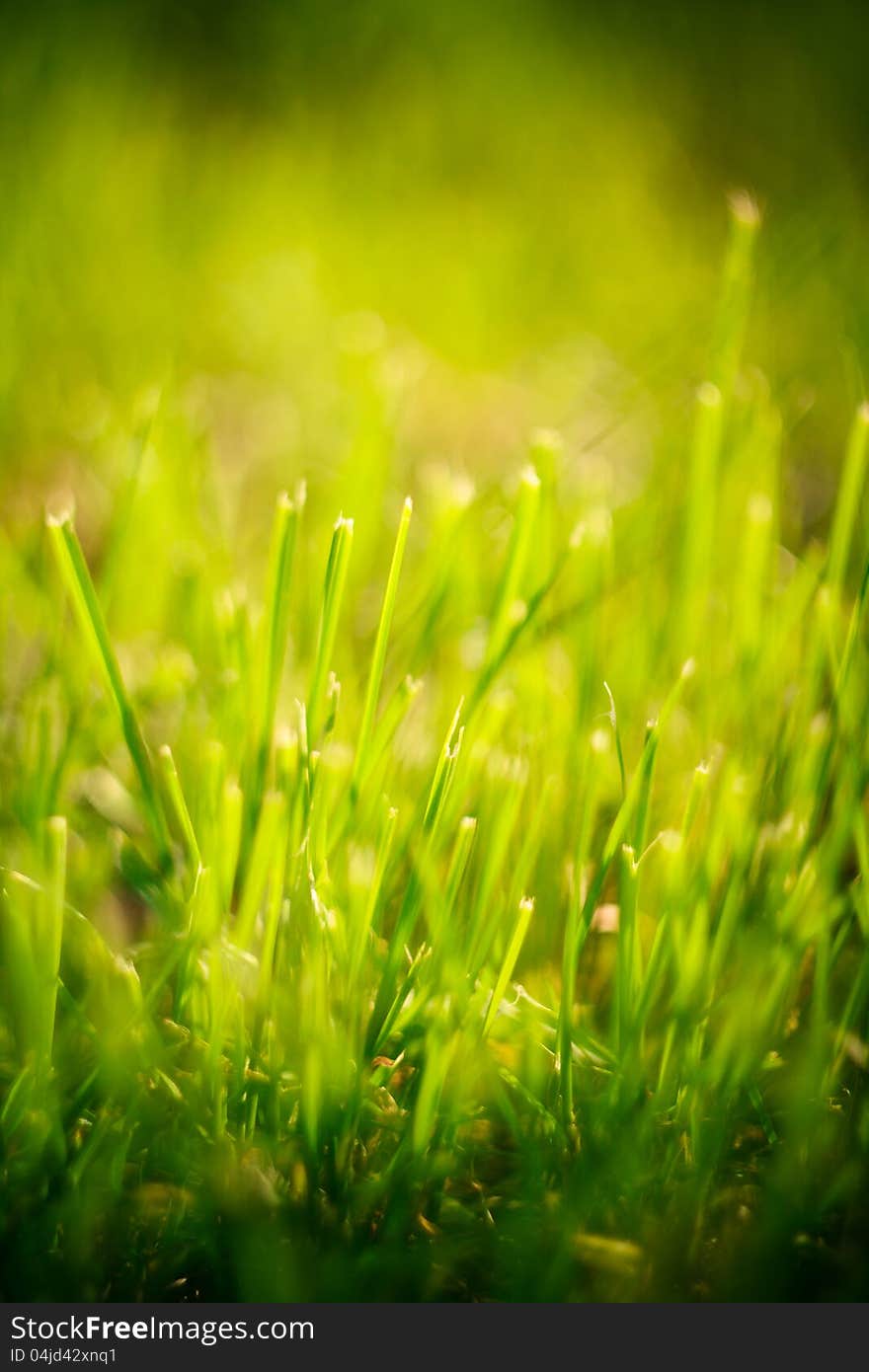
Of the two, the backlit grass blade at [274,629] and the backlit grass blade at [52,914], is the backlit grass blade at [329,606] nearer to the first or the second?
the backlit grass blade at [274,629]

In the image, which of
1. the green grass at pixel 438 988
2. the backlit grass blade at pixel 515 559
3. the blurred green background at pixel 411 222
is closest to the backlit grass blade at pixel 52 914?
the green grass at pixel 438 988

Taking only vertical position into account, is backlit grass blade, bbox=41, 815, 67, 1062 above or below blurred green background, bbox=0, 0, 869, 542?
below

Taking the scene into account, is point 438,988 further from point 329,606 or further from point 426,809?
point 329,606

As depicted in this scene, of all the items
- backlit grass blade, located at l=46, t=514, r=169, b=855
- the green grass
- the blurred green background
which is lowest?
the green grass

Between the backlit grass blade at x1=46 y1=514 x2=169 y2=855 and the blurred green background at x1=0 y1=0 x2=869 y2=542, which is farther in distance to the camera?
the blurred green background at x1=0 y1=0 x2=869 y2=542

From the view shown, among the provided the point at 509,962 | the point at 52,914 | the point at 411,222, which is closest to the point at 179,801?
the point at 52,914

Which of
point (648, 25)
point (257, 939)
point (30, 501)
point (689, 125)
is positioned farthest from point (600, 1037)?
point (648, 25)

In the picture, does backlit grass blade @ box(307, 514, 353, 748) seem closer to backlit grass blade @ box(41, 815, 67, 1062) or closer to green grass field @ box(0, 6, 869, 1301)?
green grass field @ box(0, 6, 869, 1301)

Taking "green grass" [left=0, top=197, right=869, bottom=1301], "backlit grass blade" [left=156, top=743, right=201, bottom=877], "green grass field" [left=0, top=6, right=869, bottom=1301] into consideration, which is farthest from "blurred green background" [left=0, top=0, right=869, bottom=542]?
"backlit grass blade" [left=156, top=743, right=201, bottom=877]

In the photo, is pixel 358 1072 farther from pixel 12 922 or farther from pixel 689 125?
pixel 689 125
